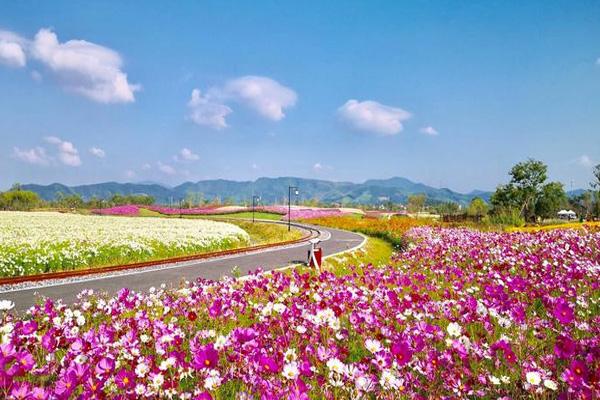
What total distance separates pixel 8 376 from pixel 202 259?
52.8 ft

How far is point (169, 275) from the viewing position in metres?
13.5

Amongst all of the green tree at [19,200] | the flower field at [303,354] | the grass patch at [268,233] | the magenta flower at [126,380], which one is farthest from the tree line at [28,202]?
the magenta flower at [126,380]

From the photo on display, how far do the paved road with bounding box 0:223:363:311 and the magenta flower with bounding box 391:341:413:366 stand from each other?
5.34 meters

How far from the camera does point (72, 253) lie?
15156 millimetres

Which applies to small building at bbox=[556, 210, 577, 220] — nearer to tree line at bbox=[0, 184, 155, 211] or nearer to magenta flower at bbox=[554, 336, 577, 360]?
magenta flower at bbox=[554, 336, 577, 360]

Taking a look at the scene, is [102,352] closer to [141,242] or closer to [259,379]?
[259,379]

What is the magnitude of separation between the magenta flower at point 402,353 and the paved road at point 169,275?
534 centimetres

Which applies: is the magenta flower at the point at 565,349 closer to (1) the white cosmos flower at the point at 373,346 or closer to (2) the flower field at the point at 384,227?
(1) the white cosmos flower at the point at 373,346

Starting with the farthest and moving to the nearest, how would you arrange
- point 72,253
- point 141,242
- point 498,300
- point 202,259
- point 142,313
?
Result: point 141,242, point 202,259, point 72,253, point 498,300, point 142,313

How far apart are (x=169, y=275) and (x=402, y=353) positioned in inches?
467

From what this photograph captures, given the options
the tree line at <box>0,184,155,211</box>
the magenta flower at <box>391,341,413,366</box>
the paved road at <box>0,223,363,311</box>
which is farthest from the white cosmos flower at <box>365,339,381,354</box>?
the tree line at <box>0,184,155,211</box>

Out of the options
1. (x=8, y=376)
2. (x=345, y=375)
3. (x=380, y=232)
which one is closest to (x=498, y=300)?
(x=345, y=375)

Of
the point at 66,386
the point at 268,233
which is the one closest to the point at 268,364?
the point at 66,386

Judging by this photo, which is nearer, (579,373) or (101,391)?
(101,391)
